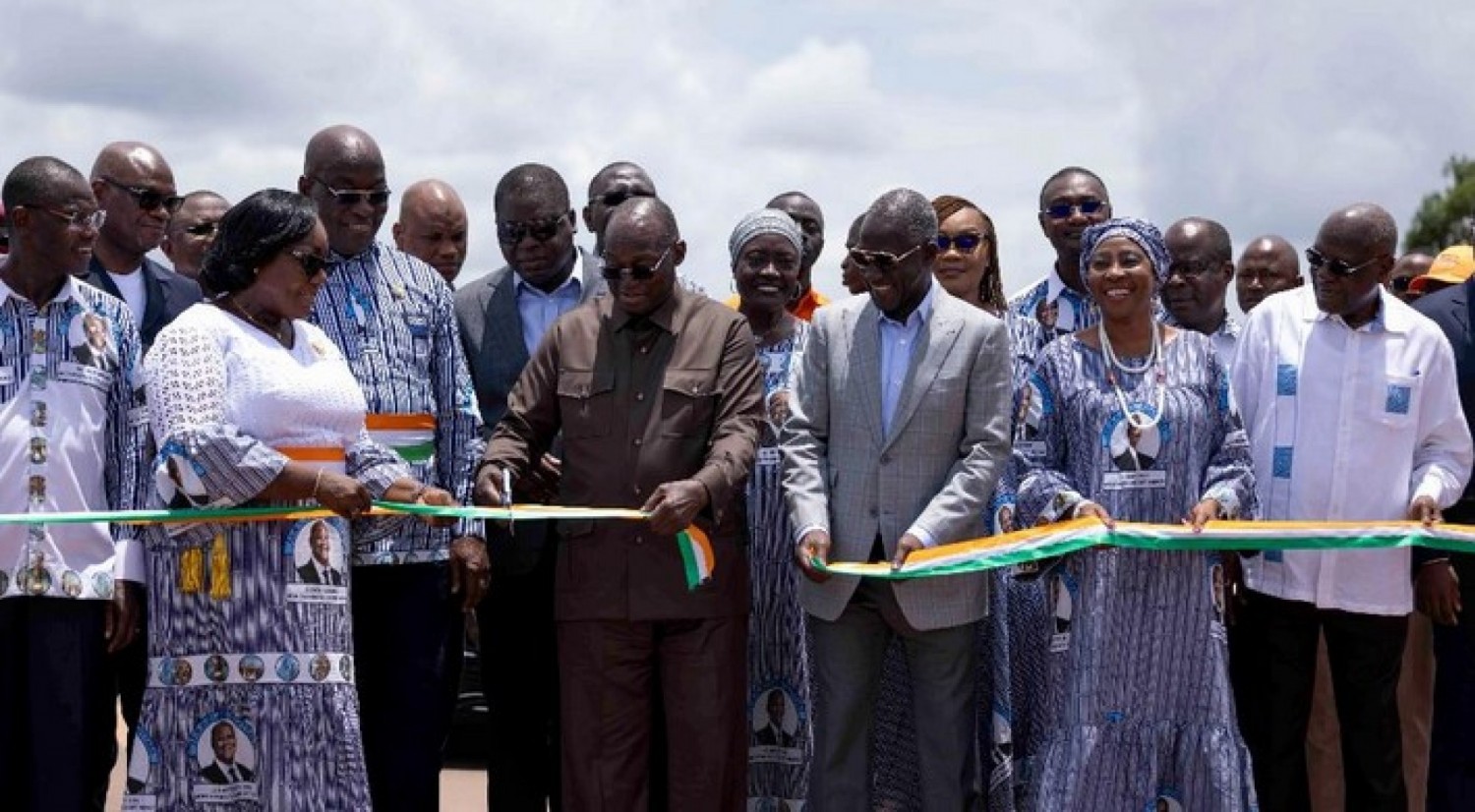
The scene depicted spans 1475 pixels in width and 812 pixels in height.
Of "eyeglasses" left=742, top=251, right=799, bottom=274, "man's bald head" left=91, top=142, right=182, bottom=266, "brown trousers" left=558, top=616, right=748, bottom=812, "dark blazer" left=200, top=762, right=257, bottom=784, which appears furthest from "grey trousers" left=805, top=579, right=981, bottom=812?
"man's bald head" left=91, top=142, right=182, bottom=266

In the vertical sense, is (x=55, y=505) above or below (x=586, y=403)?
below

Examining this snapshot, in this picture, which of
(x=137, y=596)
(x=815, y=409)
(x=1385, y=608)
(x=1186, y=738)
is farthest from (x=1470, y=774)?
(x=137, y=596)

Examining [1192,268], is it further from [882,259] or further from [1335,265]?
[882,259]

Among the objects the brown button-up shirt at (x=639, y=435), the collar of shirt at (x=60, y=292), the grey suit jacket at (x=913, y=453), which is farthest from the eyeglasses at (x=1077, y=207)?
the collar of shirt at (x=60, y=292)

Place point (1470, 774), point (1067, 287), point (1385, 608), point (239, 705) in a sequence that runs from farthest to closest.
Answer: point (1067, 287) < point (1470, 774) < point (1385, 608) < point (239, 705)

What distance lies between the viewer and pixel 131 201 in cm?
785

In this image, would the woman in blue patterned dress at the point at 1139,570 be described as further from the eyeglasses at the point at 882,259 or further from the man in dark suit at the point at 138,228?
the man in dark suit at the point at 138,228

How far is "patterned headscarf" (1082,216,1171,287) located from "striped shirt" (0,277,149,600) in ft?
10.9

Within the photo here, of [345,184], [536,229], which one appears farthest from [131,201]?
[536,229]

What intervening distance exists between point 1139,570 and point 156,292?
153 inches

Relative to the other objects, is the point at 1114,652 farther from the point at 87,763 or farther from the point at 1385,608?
the point at 87,763

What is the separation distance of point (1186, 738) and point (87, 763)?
3671 millimetres

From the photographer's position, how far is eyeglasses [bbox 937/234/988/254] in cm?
835

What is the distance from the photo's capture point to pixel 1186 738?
6609mm
